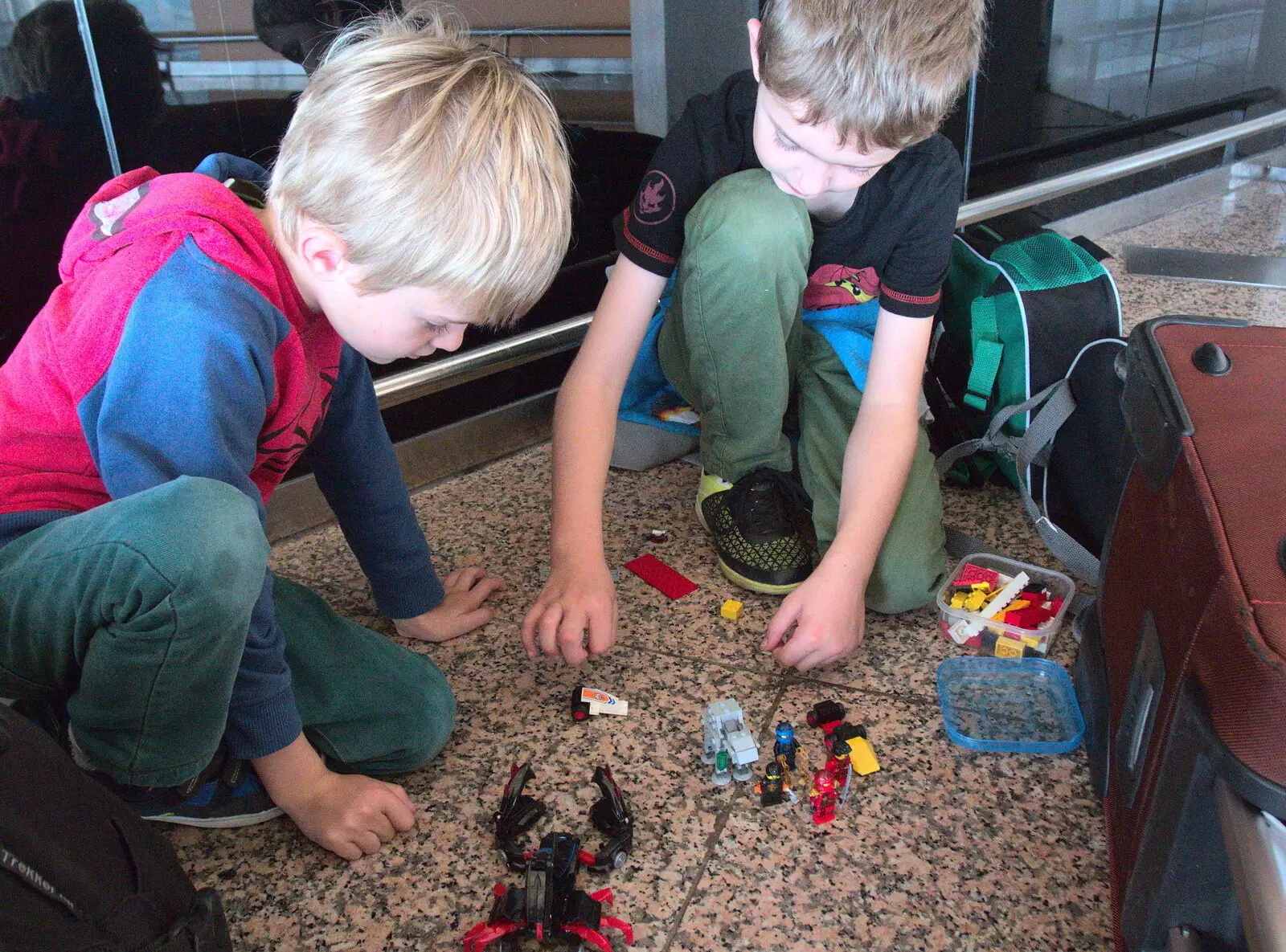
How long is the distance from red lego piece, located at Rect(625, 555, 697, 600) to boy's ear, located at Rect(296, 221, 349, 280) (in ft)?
1.92

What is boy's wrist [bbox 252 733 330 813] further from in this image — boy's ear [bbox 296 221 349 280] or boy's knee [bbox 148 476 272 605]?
boy's ear [bbox 296 221 349 280]

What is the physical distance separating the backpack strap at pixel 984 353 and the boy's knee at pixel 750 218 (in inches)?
13.1

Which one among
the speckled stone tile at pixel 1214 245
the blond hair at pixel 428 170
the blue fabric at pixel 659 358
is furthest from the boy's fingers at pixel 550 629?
the speckled stone tile at pixel 1214 245

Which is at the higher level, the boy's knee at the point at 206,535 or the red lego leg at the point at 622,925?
the boy's knee at the point at 206,535

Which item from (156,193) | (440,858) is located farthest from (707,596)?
(156,193)

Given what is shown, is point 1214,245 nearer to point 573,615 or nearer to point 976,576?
point 976,576

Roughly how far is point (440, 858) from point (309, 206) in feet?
1.82

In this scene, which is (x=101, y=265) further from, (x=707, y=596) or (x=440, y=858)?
(x=707, y=596)

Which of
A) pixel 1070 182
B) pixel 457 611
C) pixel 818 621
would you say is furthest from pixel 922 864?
pixel 1070 182

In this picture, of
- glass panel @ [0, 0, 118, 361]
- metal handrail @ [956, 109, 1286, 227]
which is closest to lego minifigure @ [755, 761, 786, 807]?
glass panel @ [0, 0, 118, 361]

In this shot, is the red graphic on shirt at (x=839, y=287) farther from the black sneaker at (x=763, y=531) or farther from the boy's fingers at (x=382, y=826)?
the boy's fingers at (x=382, y=826)

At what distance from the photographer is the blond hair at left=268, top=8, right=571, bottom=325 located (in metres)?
0.81

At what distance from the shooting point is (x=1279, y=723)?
0.57 metres

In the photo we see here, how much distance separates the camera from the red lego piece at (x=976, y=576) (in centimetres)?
125
